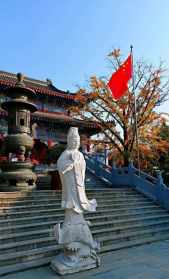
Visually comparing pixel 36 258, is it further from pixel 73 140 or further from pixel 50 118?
pixel 50 118

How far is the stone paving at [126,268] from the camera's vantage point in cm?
505

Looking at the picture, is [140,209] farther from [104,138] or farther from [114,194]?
[104,138]

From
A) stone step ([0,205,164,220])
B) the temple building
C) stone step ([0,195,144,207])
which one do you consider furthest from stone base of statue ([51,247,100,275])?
the temple building

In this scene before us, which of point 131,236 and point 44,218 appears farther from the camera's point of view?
point 131,236

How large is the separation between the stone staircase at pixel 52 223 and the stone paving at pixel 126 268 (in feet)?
0.82

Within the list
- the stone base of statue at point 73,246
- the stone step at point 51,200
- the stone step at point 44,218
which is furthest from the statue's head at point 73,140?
the stone step at point 51,200

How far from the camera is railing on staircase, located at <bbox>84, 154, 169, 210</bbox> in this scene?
422 inches

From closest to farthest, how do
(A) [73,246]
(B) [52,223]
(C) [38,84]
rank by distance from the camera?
(A) [73,246] → (B) [52,223] → (C) [38,84]

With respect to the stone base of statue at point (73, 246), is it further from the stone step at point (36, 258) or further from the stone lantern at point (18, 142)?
the stone lantern at point (18, 142)

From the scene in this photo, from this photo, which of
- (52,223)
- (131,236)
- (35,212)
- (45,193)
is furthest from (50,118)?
(131,236)

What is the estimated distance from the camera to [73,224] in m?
5.29

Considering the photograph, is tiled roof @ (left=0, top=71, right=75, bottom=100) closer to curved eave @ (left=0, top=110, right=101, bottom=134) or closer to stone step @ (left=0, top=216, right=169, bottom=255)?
curved eave @ (left=0, top=110, right=101, bottom=134)

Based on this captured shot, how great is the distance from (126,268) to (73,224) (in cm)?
129

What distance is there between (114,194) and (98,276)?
5357 millimetres
